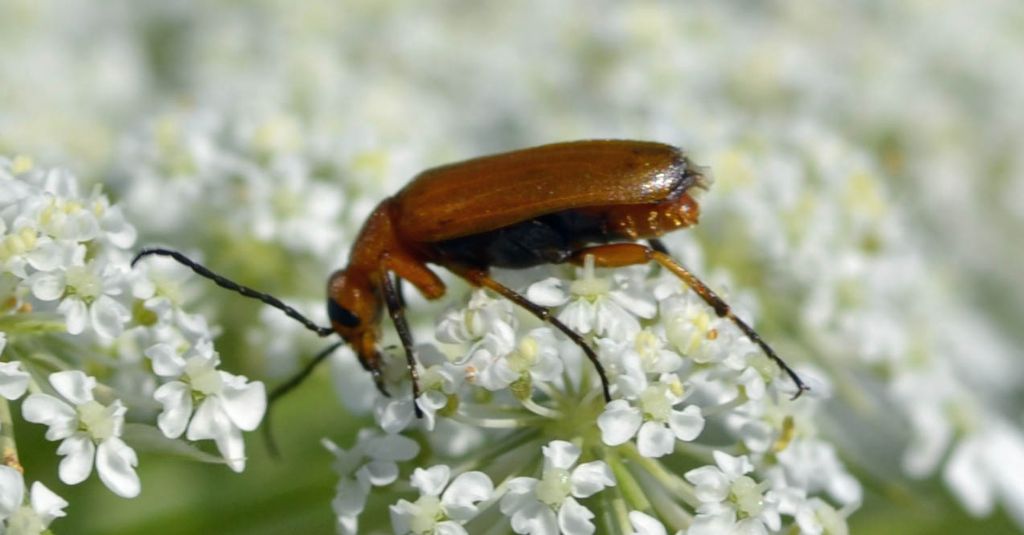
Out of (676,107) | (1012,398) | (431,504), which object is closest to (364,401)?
(431,504)

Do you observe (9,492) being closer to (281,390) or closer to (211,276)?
(211,276)

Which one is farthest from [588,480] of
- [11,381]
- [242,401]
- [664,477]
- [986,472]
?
[986,472]

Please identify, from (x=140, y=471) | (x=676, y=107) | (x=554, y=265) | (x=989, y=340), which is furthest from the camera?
(x=989, y=340)

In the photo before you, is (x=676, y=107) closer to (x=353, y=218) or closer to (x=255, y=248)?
(x=353, y=218)

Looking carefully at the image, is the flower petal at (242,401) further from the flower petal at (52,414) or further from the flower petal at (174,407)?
the flower petal at (52,414)

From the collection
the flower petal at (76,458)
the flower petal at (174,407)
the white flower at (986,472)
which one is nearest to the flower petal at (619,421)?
the flower petal at (174,407)

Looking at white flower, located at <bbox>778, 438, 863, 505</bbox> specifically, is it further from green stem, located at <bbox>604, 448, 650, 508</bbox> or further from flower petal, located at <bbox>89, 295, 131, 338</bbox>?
flower petal, located at <bbox>89, 295, 131, 338</bbox>
